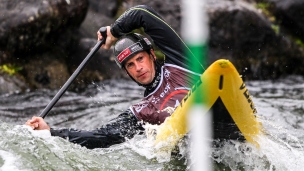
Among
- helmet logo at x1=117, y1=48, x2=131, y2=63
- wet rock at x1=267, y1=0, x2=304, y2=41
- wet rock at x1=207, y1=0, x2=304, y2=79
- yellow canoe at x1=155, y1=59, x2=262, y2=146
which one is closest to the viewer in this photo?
yellow canoe at x1=155, y1=59, x2=262, y2=146

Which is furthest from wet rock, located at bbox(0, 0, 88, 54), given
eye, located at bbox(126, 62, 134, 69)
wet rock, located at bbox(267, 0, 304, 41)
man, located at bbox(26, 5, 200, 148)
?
eye, located at bbox(126, 62, 134, 69)

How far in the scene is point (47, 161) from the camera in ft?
16.1

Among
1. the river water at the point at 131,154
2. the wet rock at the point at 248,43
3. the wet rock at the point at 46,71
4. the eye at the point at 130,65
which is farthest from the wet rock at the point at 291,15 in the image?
the eye at the point at 130,65

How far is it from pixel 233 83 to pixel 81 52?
7811 mm

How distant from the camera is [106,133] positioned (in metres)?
5.46

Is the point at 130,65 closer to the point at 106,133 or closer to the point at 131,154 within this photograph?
the point at 106,133

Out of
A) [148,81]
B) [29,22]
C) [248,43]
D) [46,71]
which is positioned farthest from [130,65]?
[248,43]

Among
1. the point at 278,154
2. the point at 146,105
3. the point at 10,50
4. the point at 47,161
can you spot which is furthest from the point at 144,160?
the point at 10,50

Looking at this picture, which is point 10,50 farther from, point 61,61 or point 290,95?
point 290,95

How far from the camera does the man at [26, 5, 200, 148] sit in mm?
5391

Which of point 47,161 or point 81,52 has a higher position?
point 81,52

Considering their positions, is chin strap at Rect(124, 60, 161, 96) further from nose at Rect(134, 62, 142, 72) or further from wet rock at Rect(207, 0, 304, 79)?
wet rock at Rect(207, 0, 304, 79)

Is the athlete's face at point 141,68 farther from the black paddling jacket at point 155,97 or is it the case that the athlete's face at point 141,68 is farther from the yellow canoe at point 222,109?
the yellow canoe at point 222,109

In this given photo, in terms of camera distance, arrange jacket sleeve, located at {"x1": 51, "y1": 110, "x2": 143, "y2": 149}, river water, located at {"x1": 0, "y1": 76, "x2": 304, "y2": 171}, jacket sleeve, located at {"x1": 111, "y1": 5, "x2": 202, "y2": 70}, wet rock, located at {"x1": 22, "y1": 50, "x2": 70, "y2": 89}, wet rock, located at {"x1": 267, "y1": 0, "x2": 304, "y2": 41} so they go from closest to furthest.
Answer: river water, located at {"x1": 0, "y1": 76, "x2": 304, "y2": 171}, jacket sleeve, located at {"x1": 51, "y1": 110, "x2": 143, "y2": 149}, jacket sleeve, located at {"x1": 111, "y1": 5, "x2": 202, "y2": 70}, wet rock, located at {"x1": 22, "y1": 50, "x2": 70, "y2": 89}, wet rock, located at {"x1": 267, "y1": 0, "x2": 304, "y2": 41}
